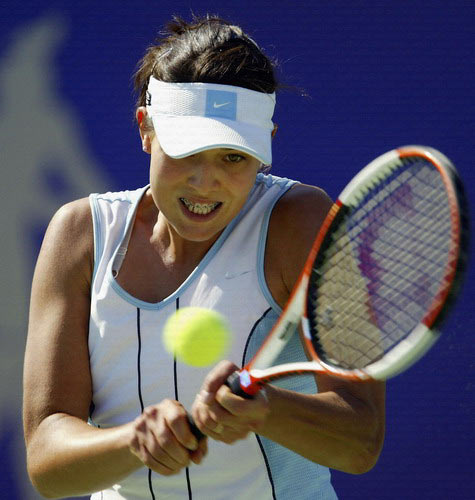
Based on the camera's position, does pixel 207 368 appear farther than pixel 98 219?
No

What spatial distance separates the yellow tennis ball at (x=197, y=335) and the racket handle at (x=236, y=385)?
36cm

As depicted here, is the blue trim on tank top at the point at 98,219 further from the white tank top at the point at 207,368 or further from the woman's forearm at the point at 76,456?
the woman's forearm at the point at 76,456

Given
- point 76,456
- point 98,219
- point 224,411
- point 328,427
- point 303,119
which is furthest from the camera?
point 303,119

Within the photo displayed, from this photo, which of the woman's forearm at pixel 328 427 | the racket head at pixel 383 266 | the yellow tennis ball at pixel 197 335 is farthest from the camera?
the yellow tennis ball at pixel 197 335

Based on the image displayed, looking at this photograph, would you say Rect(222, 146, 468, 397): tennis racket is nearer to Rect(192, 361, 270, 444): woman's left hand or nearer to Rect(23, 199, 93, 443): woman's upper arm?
Rect(192, 361, 270, 444): woman's left hand

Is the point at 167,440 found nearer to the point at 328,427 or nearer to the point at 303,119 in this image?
the point at 328,427

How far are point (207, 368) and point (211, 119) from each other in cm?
47

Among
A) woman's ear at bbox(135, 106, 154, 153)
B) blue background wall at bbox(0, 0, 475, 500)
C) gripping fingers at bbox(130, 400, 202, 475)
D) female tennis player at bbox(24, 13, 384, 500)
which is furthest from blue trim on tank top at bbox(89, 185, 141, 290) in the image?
blue background wall at bbox(0, 0, 475, 500)

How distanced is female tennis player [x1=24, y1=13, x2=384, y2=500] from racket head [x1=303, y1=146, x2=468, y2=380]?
0.51 ft

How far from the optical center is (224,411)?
1.33m

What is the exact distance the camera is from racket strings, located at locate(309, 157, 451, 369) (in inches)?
52.7

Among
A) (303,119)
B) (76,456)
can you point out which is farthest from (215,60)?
(303,119)

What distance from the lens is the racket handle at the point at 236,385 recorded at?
4.40 ft

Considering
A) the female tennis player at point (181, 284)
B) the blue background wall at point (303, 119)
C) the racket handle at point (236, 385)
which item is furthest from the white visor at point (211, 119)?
the blue background wall at point (303, 119)
